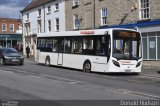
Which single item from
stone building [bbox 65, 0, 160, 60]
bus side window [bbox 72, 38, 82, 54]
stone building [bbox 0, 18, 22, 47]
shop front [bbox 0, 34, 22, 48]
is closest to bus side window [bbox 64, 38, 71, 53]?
bus side window [bbox 72, 38, 82, 54]

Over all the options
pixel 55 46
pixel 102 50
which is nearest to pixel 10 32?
pixel 55 46

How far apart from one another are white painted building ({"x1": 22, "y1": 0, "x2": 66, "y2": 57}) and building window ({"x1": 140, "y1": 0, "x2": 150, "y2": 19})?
48.6 ft

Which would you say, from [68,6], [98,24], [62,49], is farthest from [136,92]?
[68,6]

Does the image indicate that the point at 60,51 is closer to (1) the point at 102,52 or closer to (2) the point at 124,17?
(1) the point at 102,52

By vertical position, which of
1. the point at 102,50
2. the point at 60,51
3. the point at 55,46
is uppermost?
the point at 55,46

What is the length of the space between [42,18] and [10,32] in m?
36.4

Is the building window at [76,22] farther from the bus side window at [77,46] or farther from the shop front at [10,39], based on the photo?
the shop front at [10,39]

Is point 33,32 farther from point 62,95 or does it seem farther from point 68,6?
point 62,95

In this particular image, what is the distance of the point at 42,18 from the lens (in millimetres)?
48844

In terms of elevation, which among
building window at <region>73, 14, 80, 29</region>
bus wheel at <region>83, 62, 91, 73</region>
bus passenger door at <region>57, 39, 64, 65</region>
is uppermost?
building window at <region>73, 14, 80, 29</region>

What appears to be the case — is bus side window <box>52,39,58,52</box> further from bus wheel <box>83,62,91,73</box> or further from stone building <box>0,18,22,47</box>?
stone building <box>0,18,22,47</box>

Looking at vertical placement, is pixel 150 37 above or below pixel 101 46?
above

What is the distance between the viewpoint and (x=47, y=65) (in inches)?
1160

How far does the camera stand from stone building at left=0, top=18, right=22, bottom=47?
7900 centimetres
